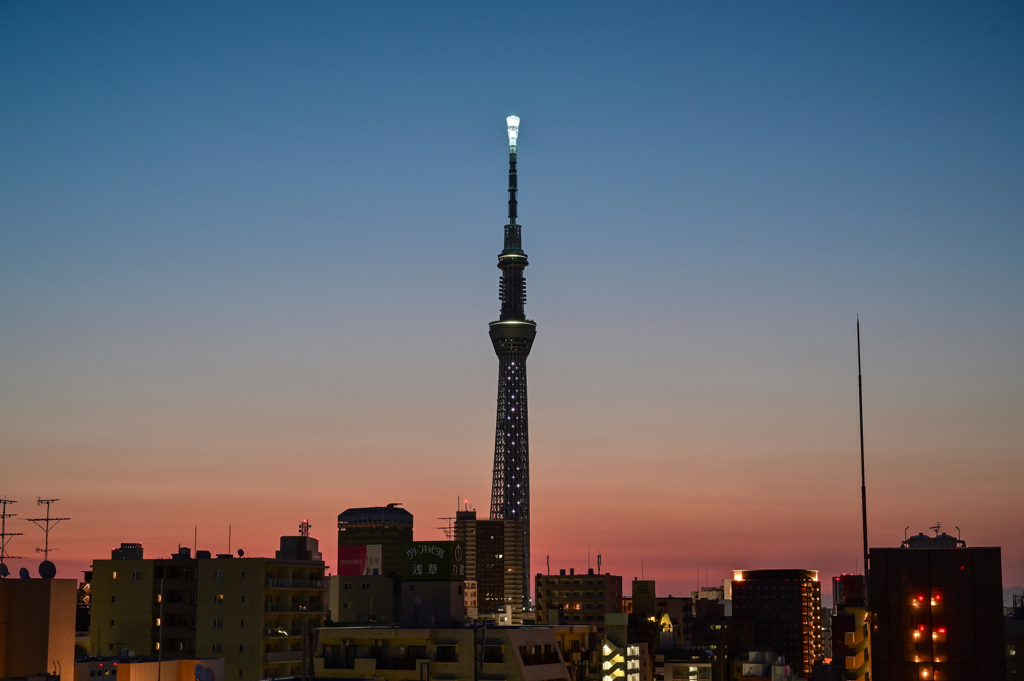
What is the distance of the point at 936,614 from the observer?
114 meters

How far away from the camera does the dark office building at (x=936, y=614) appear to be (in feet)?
368

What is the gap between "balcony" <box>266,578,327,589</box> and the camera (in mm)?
123688

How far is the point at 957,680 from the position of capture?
111 metres

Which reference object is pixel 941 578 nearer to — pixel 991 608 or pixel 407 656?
pixel 991 608

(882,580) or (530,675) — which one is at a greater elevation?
(882,580)

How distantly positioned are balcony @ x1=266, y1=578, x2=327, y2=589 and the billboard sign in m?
12.7

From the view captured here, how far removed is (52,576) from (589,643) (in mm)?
71400

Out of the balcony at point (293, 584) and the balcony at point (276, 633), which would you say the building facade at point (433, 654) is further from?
the balcony at point (293, 584)

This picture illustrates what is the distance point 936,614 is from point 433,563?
44.3m


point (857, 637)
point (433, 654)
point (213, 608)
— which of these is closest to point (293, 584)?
point (213, 608)

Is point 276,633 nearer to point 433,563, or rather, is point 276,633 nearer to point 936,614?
point 433,563

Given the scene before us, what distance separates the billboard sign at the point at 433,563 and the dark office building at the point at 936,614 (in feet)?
120

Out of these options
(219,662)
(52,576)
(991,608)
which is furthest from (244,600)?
(991,608)

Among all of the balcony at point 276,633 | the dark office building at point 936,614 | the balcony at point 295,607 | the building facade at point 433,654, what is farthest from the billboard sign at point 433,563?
the dark office building at point 936,614
